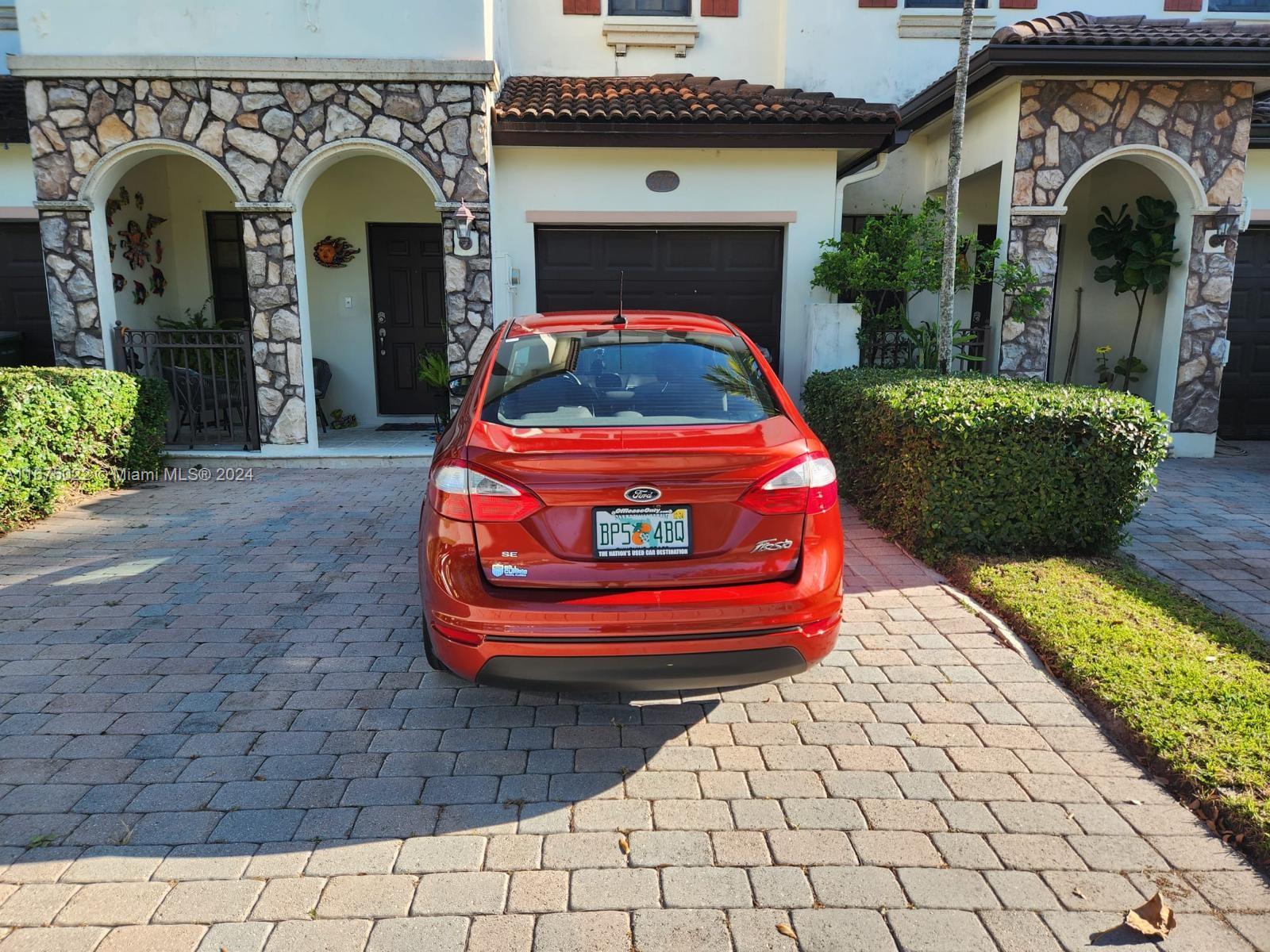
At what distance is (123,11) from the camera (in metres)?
8.38

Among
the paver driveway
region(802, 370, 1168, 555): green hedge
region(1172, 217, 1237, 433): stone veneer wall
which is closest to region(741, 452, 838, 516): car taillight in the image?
the paver driveway

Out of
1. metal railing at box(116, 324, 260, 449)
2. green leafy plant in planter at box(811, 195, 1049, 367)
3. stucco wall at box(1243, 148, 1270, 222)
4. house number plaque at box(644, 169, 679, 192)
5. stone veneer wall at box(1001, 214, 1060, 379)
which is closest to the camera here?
green leafy plant in planter at box(811, 195, 1049, 367)

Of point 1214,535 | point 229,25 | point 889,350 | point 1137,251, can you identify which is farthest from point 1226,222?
point 229,25

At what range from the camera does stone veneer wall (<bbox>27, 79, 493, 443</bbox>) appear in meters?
8.52

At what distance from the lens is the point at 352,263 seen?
1104 centimetres

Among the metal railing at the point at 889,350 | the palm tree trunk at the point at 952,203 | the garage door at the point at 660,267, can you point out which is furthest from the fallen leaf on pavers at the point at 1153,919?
the garage door at the point at 660,267

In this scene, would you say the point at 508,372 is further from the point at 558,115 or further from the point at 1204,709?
the point at 558,115

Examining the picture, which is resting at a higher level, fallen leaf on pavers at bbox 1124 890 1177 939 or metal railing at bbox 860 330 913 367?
metal railing at bbox 860 330 913 367

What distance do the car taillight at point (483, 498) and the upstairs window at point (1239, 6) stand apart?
13182mm

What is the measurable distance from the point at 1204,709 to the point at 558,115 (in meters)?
7.80

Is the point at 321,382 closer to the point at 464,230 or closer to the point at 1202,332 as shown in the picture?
the point at 464,230

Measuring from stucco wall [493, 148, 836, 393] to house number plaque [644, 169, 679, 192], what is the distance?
5cm

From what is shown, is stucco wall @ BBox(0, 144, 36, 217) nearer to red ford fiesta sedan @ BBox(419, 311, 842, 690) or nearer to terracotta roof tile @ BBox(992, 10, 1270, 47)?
red ford fiesta sedan @ BBox(419, 311, 842, 690)

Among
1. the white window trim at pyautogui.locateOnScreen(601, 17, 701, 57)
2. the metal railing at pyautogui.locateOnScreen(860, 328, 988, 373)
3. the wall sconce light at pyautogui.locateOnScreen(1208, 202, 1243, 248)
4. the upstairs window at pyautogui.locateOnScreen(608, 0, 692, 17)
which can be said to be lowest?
the metal railing at pyautogui.locateOnScreen(860, 328, 988, 373)
